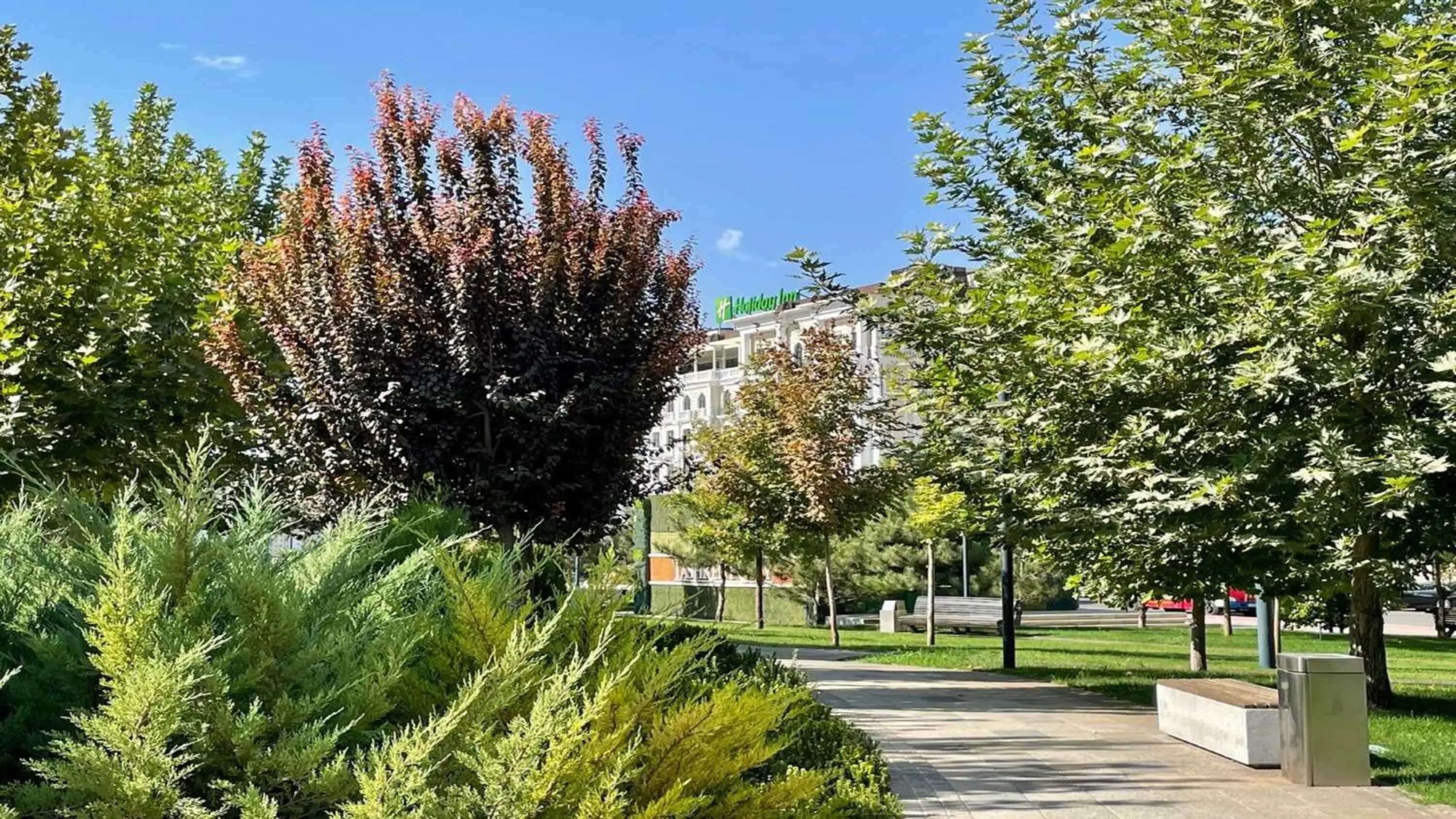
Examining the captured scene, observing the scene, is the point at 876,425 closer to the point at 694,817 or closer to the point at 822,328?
the point at 822,328

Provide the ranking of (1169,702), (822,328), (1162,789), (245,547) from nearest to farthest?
(245,547) < (1162,789) < (1169,702) < (822,328)

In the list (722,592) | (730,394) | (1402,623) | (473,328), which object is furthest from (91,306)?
(1402,623)

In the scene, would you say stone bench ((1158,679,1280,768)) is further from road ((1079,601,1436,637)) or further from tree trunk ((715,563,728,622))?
tree trunk ((715,563,728,622))

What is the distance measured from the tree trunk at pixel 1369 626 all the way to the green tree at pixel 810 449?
11338 millimetres

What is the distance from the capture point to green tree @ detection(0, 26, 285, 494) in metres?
12.7

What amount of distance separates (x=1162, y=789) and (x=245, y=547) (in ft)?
24.3

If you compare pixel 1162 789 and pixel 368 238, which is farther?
pixel 368 238

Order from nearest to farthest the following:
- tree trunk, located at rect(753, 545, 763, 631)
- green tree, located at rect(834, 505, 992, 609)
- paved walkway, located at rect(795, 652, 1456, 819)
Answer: paved walkway, located at rect(795, 652, 1456, 819) < tree trunk, located at rect(753, 545, 763, 631) < green tree, located at rect(834, 505, 992, 609)

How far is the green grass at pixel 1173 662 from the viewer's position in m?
9.32

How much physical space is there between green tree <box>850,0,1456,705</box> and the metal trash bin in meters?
1.07

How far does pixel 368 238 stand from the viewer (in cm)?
1220

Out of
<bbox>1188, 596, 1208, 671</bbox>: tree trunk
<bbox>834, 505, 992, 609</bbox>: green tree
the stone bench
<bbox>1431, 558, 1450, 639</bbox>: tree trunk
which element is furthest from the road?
the stone bench

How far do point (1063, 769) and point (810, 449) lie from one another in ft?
46.7

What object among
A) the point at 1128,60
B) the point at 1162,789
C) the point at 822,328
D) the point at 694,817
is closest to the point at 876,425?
the point at 822,328
